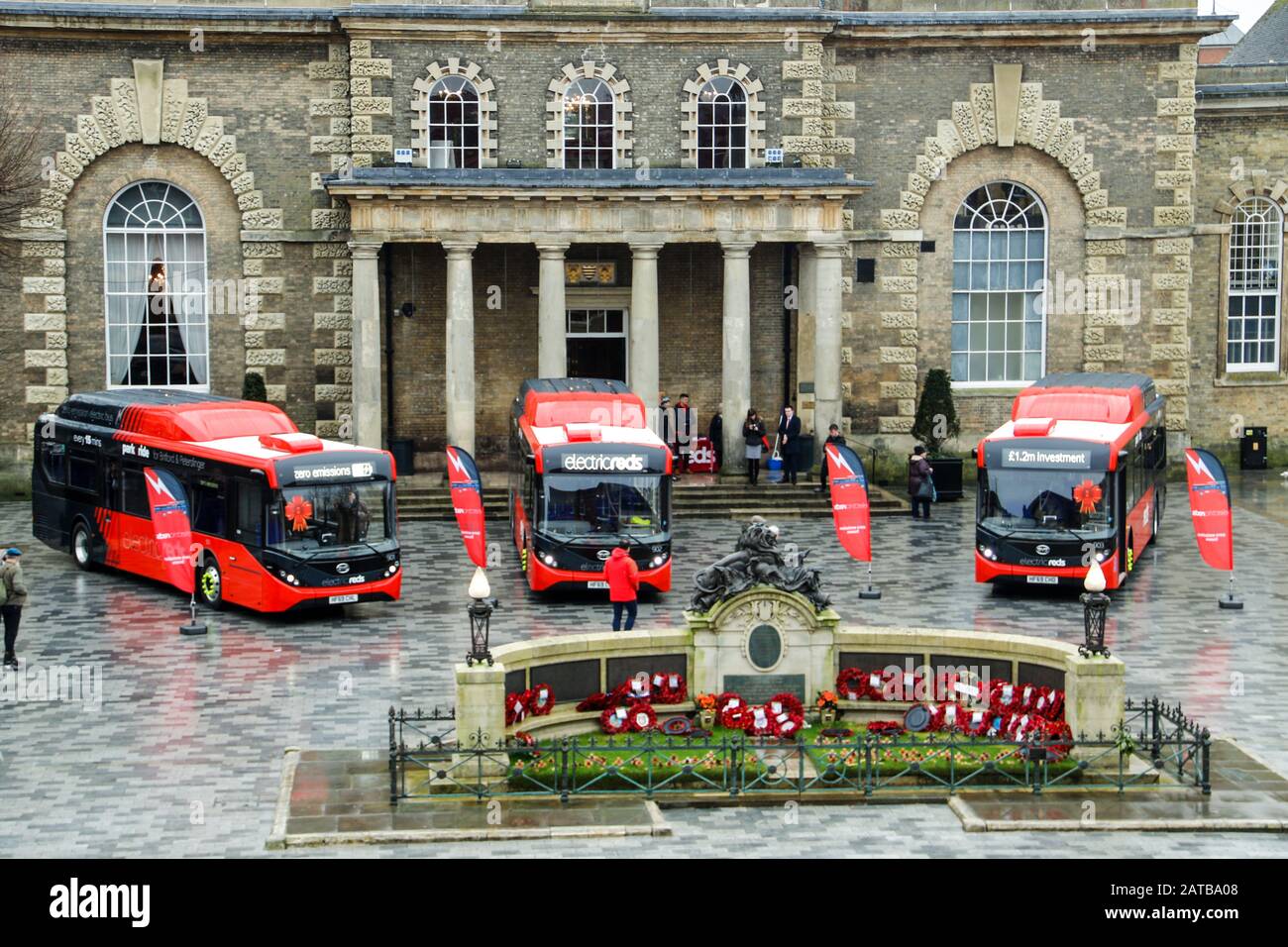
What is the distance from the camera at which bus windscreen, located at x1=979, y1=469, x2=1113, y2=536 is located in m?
32.2

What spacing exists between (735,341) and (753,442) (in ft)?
6.80

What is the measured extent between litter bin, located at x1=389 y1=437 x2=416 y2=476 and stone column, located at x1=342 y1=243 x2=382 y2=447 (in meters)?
1.72

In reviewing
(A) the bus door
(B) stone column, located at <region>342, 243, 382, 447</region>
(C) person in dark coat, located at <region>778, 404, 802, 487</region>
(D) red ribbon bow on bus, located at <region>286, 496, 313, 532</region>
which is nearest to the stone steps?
(C) person in dark coat, located at <region>778, 404, 802, 487</region>

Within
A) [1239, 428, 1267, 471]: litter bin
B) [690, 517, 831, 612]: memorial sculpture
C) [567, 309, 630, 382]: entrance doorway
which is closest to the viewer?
[690, 517, 831, 612]: memorial sculpture

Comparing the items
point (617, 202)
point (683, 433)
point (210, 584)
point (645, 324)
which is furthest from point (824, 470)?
A: point (210, 584)

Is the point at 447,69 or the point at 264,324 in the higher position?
the point at 447,69

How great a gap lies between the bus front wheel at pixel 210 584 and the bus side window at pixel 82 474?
12.6ft

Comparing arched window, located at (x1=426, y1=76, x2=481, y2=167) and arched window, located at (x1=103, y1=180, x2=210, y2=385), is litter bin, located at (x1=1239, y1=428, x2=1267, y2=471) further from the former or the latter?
arched window, located at (x1=103, y1=180, x2=210, y2=385)

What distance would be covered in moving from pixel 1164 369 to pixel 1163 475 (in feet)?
20.7

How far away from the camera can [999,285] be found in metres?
45.3

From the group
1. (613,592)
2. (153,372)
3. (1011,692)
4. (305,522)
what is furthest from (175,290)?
(1011,692)

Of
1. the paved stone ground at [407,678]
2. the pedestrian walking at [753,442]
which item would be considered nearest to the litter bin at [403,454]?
the paved stone ground at [407,678]

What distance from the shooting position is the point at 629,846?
62.8 feet

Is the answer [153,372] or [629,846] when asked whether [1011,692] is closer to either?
[629,846]
